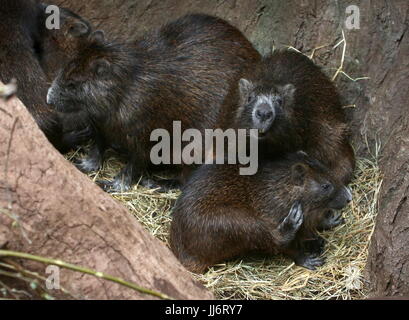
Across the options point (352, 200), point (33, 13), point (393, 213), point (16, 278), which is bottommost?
point (352, 200)

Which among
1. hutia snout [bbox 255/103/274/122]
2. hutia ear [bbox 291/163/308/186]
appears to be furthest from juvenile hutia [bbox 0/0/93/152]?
hutia ear [bbox 291/163/308/186]

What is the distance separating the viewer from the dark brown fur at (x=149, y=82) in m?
7.46

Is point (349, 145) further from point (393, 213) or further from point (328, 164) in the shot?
point (393, 213)

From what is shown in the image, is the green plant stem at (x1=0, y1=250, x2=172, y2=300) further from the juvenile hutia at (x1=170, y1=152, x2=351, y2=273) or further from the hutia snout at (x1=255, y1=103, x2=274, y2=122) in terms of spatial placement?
the hutia snout at (x1=255, y1=103, x2=274, y2=122)

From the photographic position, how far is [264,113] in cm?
710

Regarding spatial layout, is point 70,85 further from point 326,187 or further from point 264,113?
point 326,187

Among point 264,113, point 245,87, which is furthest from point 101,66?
point 264,113

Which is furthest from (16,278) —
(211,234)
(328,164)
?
(328,164)

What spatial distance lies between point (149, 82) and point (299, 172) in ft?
6.16

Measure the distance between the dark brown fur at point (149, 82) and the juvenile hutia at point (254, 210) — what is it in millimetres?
888

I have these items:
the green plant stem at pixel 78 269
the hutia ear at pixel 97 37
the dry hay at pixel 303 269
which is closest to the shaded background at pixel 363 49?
the dry hay at pixel 303 269

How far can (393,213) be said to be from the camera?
6.50 m

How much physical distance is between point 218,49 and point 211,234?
2260mm

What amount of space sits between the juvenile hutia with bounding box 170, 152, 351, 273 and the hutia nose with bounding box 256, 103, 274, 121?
43 cm
